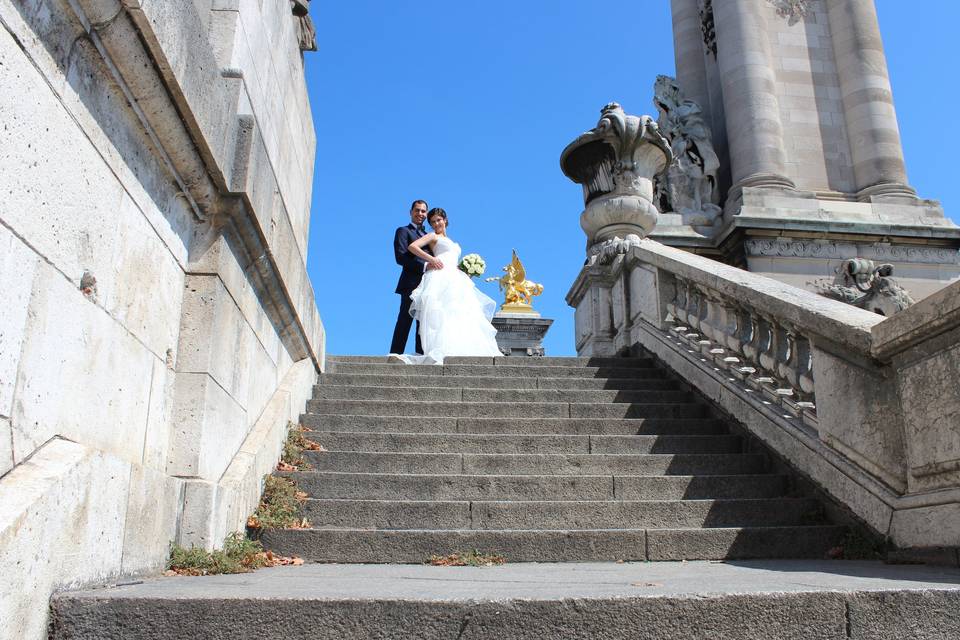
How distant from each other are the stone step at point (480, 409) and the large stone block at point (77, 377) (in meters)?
3.36

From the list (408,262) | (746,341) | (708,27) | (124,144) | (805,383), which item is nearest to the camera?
(124,144)

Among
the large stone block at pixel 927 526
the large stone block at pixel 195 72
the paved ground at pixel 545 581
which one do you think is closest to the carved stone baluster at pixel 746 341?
the large stone block at pixel 927 526

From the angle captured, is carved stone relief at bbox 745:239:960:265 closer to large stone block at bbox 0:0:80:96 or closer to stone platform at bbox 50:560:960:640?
stone platform at bbox 50:560:960:640

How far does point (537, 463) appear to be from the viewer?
5594mm

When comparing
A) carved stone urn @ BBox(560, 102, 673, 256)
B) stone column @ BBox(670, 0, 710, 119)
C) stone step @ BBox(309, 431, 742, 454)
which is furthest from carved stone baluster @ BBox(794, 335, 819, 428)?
stone column @ BBox(670, 0, 710, 119)

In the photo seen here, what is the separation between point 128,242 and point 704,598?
253 cm

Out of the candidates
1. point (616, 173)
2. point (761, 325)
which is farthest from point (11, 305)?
point (616, 173)

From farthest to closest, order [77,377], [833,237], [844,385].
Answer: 1. [833,237]
2. [844,385]
3. [77,377]

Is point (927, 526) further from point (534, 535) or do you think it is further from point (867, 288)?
point (867, 288)

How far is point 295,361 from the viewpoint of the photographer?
21.1ft

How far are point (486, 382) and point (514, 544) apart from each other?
3.09 m

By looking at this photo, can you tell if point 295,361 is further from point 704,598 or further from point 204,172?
point 704,598

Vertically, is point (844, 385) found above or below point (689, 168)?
below

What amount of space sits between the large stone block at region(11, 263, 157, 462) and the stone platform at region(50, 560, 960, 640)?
539 mm
